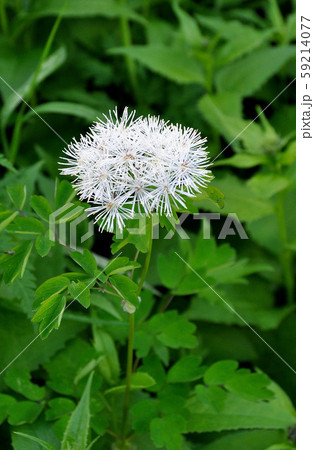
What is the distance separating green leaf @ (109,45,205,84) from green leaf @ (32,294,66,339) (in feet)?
3.55

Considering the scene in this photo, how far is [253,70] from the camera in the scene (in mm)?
1764

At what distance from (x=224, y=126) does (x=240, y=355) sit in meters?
0.64

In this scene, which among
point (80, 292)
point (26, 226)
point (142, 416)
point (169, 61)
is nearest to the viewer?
point (80, 292)

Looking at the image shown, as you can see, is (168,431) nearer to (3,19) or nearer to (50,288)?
(50,288)

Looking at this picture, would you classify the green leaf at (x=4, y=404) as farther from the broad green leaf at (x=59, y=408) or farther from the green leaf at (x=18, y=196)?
the green leaf at (x=18, y=196)

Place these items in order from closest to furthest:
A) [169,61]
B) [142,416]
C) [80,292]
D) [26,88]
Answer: [80,292]
[142,416]
[26,88]
[169,61]

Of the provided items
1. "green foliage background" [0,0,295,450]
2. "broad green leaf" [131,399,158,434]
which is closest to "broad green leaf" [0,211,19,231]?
"green foliage background" [0,0,295,450]

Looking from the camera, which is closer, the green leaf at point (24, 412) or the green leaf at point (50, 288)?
the green leaf at point (50, 288)

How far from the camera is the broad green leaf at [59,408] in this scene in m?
0.94

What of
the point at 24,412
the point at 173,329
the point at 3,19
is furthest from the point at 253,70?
the point at 24,412

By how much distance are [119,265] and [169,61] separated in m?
1.13

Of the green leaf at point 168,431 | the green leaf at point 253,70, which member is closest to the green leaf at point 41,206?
the green leaf at point 168,431

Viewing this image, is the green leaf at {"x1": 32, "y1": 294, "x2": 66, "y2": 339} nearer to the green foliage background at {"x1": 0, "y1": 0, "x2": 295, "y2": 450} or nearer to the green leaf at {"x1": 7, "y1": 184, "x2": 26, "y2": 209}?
the green foliage background at {"x1": 0, "y1": 0, "x2": 295, "y2": 450}
